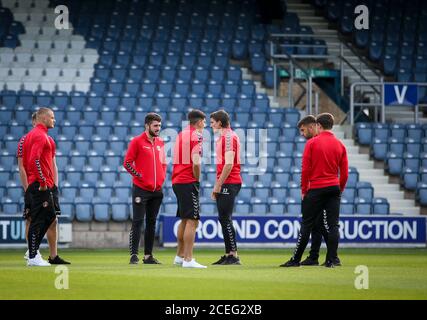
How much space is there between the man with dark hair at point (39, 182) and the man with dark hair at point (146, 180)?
3.74ft

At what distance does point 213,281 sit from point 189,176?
2392 mm

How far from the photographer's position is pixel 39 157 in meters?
13.0

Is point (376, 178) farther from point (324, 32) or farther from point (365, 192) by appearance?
point (324, 32)

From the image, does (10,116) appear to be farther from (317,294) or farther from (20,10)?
(317,294)

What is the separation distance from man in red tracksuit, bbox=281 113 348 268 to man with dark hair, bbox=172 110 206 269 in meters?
1.34

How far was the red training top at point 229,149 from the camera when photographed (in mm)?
13281

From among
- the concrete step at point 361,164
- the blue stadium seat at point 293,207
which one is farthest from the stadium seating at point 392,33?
the blue stadium seat at point 293,207

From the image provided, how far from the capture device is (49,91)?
78.1 ft

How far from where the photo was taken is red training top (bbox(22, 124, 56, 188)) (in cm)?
1302

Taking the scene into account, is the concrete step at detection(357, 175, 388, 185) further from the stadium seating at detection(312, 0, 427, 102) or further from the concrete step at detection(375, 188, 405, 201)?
the stadium seating at detection(312, 0, 427, 102)

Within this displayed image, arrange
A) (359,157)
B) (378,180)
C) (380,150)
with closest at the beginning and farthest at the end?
(378,180) → (380,150) → (359,157)

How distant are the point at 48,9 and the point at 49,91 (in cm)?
370

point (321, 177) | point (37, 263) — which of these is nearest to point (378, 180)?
point (321, 177)

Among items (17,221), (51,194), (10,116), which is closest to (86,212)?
(17,221)
